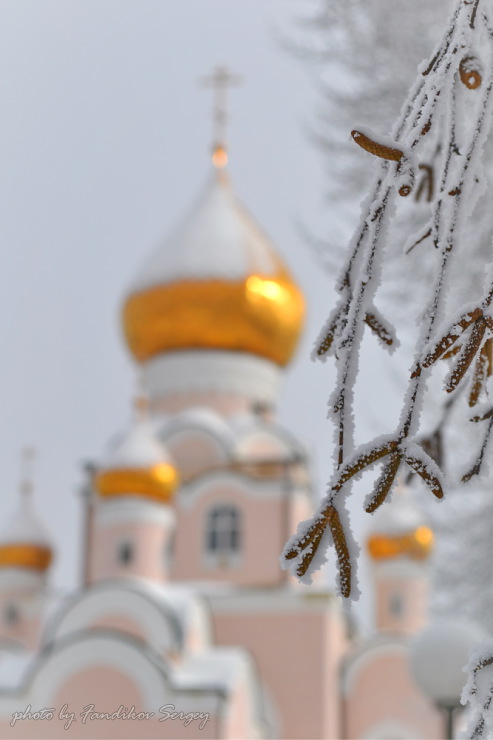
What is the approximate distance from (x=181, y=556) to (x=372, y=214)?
38.8 feet

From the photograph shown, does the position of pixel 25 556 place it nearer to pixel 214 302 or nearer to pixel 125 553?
pixel 125 553

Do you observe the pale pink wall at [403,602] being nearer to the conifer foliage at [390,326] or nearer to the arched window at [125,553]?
the arched window at [125,553]

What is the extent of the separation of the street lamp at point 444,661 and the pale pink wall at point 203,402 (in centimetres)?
1030

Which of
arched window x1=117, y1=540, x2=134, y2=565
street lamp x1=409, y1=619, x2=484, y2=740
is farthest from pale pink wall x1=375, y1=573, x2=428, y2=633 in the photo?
street lamp x1=409, y1=619, x2=484, y2=740

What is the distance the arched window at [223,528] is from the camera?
13.0m

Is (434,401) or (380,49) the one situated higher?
(380,49)

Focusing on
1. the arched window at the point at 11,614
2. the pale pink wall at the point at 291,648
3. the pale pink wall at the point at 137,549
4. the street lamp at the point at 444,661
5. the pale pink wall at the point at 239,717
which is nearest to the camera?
the street lamp at the point at 444,661

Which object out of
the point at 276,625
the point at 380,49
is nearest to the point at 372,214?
the point at 380,49

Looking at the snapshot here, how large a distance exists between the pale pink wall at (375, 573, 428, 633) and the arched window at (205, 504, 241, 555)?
8.79ft

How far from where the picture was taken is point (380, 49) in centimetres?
451

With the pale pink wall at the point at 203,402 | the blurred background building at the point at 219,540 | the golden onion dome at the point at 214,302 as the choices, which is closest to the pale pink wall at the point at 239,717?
the blurred background building at the point at 219,540

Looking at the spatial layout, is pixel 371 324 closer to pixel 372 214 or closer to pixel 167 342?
pixel 372 214

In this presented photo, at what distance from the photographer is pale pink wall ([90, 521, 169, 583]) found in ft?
39.4

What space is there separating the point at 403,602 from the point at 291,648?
9.35 ft
